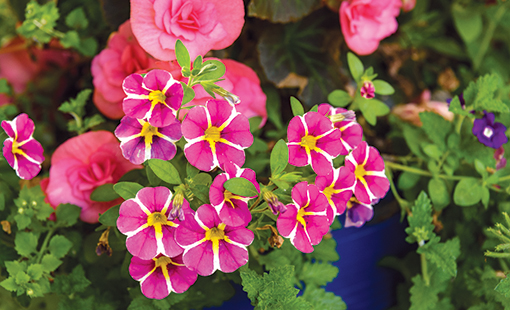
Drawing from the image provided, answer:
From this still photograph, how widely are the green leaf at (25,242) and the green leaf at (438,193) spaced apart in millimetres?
658

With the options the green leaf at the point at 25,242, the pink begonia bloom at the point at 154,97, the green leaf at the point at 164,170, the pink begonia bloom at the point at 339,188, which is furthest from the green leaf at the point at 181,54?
the green leaf at the point at 25,242

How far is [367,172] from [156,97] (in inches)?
12.7

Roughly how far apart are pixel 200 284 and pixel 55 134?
2.05ft

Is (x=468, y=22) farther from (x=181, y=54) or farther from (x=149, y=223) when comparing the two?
(x=149, y=223)

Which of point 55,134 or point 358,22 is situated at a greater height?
point 358,22

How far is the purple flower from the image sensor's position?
69 cm

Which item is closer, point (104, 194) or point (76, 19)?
point (104, 194)

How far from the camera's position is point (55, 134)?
105 centimetres

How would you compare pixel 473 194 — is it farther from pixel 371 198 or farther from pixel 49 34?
pixel 49 34

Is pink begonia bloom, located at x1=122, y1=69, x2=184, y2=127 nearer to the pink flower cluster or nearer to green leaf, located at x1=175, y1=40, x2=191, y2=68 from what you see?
green leaf, located at x1=175, y1=40, x2=191, y2=68

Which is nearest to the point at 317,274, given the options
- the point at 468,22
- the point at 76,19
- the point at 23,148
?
the point at 23,148

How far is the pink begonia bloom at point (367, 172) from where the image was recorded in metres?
0.59

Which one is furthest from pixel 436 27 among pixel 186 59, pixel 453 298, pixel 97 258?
pixel 97 258

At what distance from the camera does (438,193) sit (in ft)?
2.40
